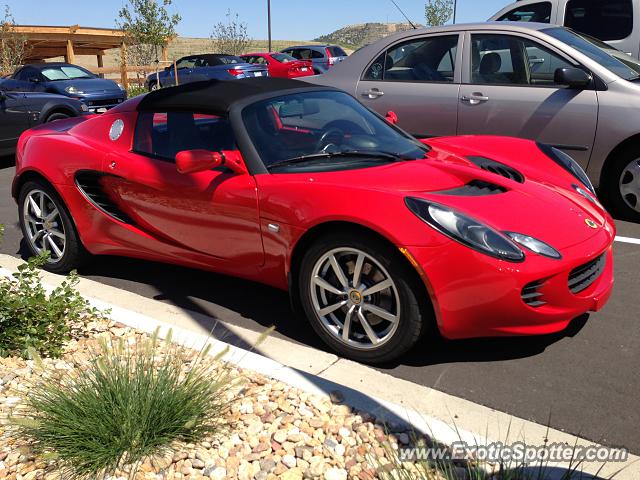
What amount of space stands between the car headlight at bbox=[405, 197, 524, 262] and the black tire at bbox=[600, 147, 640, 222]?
3.14 metres

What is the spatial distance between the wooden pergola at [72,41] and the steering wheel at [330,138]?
22292 millimetres

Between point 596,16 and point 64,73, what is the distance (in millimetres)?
12457

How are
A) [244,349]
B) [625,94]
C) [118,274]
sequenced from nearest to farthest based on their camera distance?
1. [244,349]
2. [118,274]
3. [625,94]

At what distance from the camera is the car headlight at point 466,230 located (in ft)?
10.2

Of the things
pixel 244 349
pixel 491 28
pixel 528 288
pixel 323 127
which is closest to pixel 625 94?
pixel 491 28

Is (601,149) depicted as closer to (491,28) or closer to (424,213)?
(491,28)

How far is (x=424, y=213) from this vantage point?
3232mm

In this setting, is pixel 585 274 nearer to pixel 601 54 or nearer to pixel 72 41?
pixel 601 54

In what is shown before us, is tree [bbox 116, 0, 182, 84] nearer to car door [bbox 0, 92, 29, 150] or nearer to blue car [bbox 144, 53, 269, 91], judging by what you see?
blue car [bbox 144, 53, 269, 91]

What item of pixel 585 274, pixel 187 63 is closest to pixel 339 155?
pixel 585 274

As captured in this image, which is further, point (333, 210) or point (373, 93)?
point (373, 93)

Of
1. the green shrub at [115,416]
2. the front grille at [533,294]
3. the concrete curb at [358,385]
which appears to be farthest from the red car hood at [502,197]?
the green shrub at [115,416]

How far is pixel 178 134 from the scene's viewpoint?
4273mm

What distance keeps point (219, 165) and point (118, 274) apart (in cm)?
171
